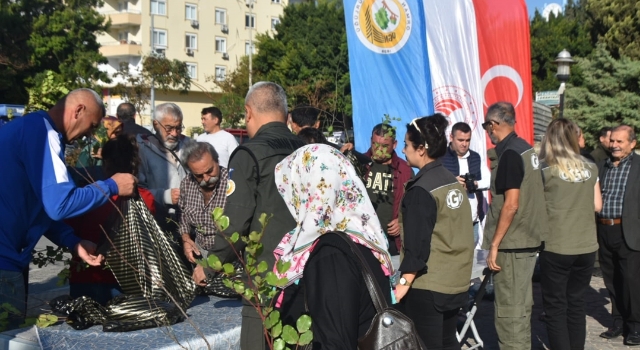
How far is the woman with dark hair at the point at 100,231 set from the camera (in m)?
4.60

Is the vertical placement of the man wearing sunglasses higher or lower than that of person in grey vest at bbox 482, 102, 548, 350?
higher

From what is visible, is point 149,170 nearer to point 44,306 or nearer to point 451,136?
point 44,306

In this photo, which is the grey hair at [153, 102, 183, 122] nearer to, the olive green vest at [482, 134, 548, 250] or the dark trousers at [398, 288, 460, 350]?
the olive green vest at [482, 134, 548, 250]

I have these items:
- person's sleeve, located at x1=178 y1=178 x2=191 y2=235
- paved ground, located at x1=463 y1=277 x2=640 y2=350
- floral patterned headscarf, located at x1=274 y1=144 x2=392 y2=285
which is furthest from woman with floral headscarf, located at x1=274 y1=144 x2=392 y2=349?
paved ground, located at x1=463 y1=277 x2=640 y2=350

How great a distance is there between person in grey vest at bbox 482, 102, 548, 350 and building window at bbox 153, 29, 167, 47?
58.2 meters

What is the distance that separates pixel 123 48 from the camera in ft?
196

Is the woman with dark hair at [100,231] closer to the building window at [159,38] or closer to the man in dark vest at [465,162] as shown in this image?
the man in dark vest at [465,162]

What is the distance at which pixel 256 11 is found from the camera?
66250mm

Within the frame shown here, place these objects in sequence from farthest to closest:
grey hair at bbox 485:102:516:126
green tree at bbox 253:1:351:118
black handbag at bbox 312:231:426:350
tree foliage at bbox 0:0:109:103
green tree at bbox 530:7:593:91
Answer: green tree at bbox 253:1:351:118 → green tree at bbox 530:7:593:91 → tree foliage at bbox 0:0:109:103 → grey hair at bbox 485:102:516:126 → black handbag at bbox 312:231:426:350

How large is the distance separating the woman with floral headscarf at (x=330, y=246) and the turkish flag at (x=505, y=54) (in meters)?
7.40

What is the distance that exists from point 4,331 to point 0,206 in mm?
657

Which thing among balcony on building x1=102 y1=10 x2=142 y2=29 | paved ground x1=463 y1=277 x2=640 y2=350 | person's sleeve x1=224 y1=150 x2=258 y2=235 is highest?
balcony on building x1=102 y1=10 x2=142 y2=29

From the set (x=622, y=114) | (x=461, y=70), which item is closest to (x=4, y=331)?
(x=461, y=70)

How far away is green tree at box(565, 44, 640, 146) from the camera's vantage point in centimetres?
3097
